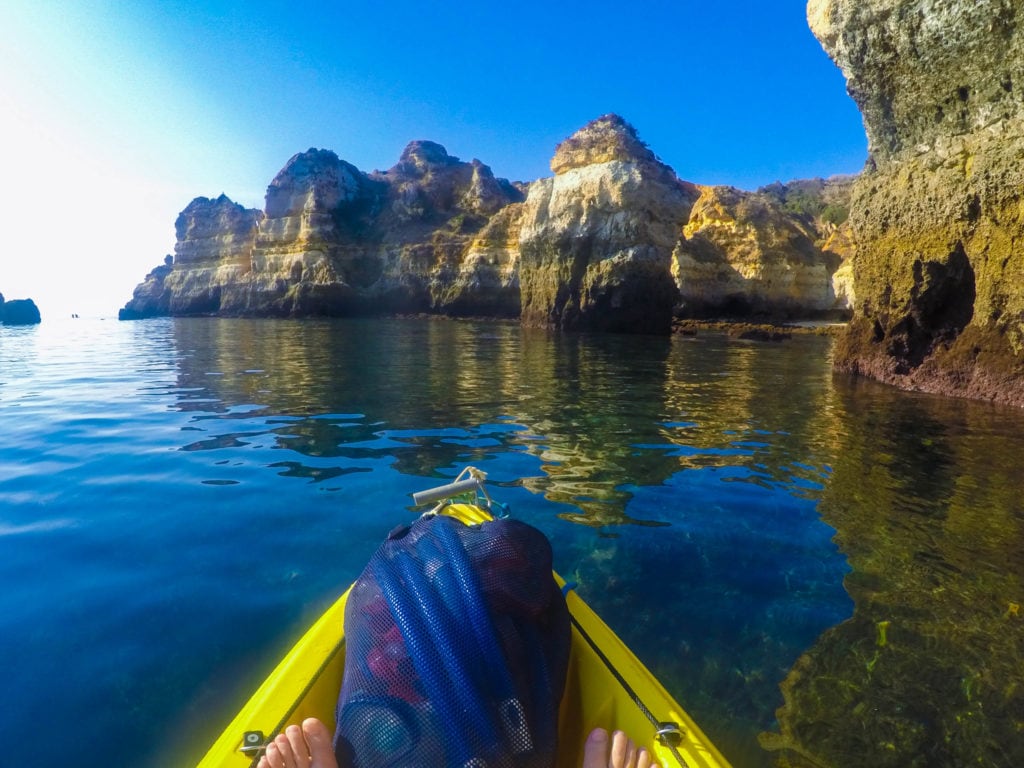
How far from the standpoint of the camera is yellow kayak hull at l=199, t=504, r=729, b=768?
205cm

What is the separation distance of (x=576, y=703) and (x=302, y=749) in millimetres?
1119

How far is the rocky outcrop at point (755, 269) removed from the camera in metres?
37.9

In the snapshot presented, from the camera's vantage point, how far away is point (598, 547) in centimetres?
464

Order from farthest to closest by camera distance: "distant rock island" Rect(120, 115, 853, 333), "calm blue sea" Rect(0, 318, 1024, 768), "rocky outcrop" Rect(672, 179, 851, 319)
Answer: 1. "rocky outcrop" Rect(672, 179, 851, 319)
2. "distant rock island" Rect(120, 115, 853, 333)
3. "calm blue sea" Rect(0, 318, 1024, 768)

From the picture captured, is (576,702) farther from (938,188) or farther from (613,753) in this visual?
(938,188)

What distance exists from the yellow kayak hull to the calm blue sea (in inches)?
28.4

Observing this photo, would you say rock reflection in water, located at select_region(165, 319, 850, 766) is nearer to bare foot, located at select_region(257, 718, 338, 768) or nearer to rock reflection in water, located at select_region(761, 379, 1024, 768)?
A: rock reflection in water, located at select_region(761, 379, 1024, 768)

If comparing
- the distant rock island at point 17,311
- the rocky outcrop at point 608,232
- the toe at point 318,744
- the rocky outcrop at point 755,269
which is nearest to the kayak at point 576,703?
the toe at point 318,744

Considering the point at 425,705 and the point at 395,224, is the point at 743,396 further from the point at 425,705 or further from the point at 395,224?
the point at 395,224

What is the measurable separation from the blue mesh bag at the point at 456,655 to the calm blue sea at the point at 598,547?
3.80 ft

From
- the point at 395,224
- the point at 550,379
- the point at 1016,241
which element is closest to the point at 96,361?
the point at 550,379

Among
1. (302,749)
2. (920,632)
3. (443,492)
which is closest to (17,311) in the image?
(443,492)

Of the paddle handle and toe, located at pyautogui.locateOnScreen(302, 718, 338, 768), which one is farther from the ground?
the paddle handle

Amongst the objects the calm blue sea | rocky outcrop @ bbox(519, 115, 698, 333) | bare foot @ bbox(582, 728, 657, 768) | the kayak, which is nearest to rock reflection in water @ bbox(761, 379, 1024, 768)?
the calm blue sea
